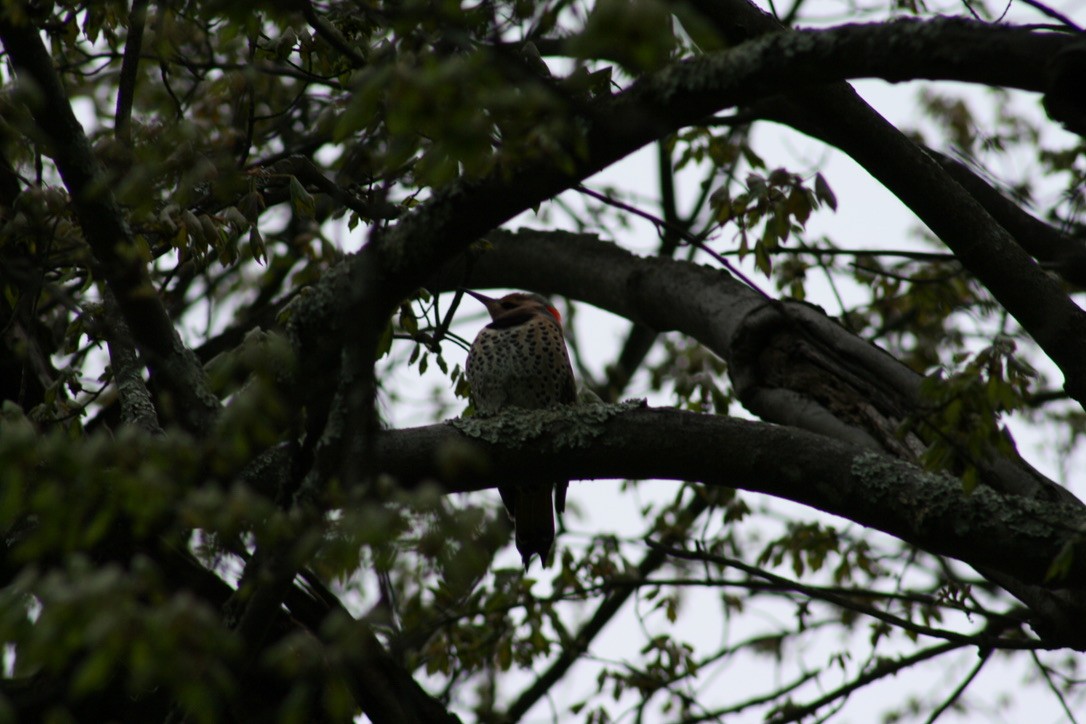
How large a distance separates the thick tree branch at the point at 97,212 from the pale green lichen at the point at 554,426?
36.5 inches

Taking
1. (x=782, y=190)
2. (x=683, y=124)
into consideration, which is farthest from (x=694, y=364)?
(x=683, y=124)

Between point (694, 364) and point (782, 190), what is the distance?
7.93 feet

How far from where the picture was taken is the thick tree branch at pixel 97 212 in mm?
3090

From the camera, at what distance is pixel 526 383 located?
6.24 meters

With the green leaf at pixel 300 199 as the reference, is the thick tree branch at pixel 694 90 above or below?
below

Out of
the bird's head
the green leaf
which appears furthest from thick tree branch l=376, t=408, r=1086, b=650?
the bird's head

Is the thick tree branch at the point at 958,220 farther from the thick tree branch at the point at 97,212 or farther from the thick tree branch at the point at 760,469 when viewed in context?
the thick tree branch at the point at 97,212

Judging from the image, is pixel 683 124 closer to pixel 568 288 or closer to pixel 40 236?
pixel 40 236

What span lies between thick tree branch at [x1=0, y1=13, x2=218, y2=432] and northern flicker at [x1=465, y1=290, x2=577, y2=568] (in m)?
3.01

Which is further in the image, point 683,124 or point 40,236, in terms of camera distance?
point 40,236

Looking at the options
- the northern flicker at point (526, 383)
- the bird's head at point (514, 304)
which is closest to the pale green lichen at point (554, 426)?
the northern flicker at point (526, 383)

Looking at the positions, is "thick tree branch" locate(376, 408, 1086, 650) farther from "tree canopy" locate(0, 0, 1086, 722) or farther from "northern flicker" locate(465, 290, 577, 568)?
"northern flicker" locate(465, 290, 577, 568)

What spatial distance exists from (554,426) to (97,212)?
5.19 ft

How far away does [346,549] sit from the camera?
2.29 metres
